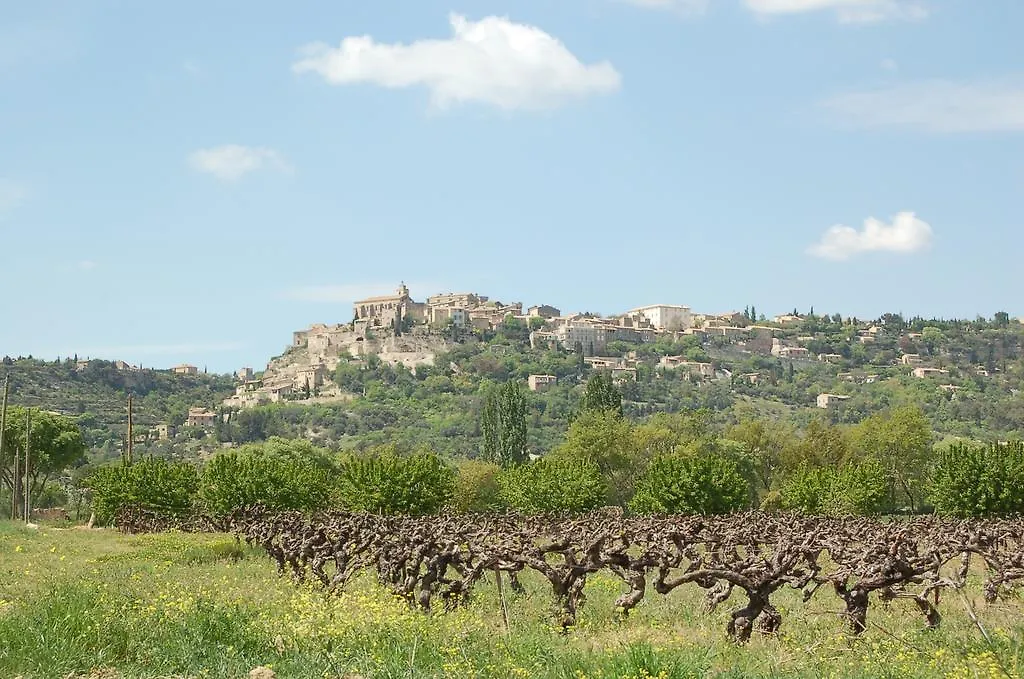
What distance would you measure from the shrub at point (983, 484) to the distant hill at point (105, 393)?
3437 inches

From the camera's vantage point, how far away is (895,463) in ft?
210

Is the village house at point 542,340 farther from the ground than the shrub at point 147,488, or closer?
farther from the ground

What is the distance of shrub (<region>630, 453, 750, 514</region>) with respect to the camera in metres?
45.7

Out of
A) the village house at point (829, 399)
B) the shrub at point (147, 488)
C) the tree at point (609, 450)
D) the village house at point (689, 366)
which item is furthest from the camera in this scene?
the village house at point (689, 366)

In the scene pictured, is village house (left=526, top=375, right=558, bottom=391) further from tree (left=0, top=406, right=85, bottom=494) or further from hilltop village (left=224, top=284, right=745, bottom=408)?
tree (left=0, top=406, right=85, bottom=494)

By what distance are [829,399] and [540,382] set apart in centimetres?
4147

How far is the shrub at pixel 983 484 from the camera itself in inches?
1660

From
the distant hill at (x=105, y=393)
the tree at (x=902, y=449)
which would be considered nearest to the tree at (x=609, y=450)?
the tree at (x=902, y=449)

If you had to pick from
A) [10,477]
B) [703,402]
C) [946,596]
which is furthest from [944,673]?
[703,402]

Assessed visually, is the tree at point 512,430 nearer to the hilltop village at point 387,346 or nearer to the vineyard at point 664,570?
the vineyard at point 664,570

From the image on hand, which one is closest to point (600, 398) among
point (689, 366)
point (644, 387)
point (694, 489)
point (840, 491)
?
point (840, 491)

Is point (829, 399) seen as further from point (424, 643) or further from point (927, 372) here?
point (424, 643)

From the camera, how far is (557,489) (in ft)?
159

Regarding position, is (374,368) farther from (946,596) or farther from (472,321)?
(946,596)
